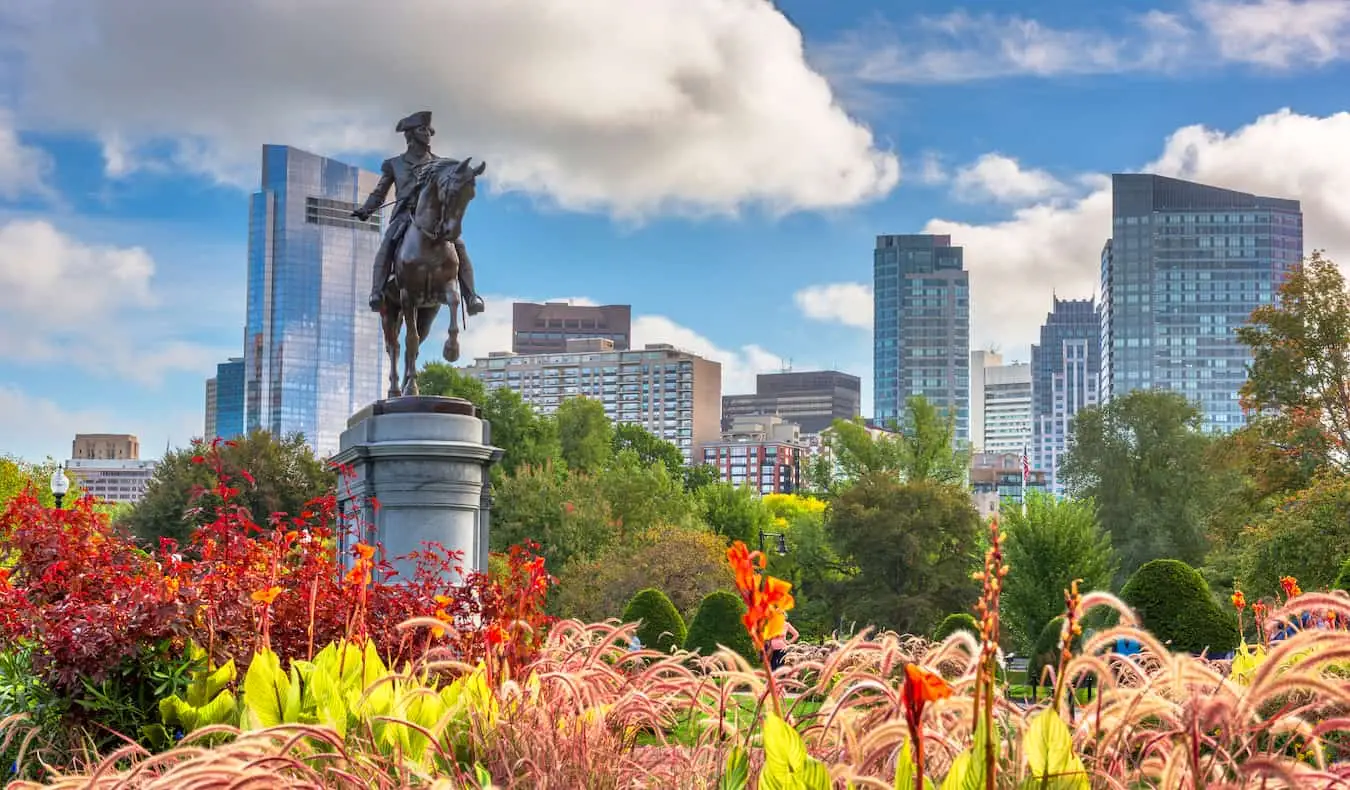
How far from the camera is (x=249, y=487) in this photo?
1725 inches

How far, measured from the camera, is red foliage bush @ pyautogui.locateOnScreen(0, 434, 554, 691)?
7.95 meters

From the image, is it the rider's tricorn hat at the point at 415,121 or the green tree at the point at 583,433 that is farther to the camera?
the green tree at the point at 583,433

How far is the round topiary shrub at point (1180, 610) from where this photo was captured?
2120 cm

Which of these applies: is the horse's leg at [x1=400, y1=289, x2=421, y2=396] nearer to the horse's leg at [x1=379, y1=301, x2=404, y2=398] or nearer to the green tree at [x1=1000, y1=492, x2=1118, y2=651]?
the horse's leg at [x1=379, y1=301, x2=404, y2=398]

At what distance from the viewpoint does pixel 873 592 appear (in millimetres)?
41250

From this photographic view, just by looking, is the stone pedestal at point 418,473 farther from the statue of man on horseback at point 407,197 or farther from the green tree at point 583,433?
the green tree at point 583,433

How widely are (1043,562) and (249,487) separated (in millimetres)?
24807

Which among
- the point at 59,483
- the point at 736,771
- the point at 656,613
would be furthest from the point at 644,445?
the point at 736,771

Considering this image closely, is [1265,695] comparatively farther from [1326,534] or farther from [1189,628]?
[1326,534]

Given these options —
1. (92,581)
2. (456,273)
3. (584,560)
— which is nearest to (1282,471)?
(584,560)

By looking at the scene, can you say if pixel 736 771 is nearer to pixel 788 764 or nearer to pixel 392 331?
pixel 788 764

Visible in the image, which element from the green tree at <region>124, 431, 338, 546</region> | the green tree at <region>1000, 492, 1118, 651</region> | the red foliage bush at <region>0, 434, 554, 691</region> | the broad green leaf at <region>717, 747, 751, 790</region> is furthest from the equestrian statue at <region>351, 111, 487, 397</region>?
the green tree at <region>1000, 492, 1118, 651</region>

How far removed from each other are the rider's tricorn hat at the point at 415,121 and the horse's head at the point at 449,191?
46.1 inches

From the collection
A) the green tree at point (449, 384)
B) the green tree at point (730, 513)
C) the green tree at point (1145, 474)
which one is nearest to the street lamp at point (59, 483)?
the green tree at point (449, 384)
